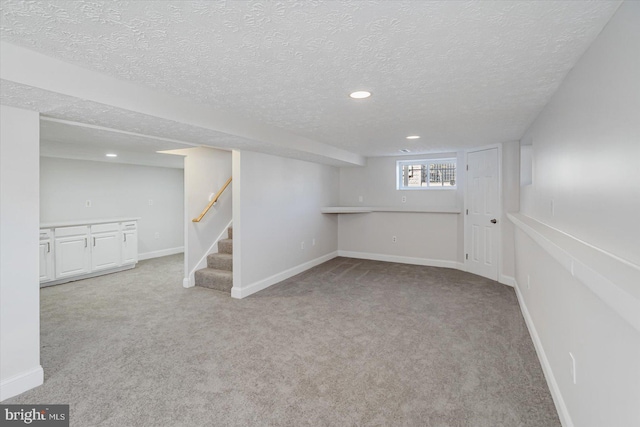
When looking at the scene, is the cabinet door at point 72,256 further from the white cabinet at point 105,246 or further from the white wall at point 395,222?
the white wall at point 395,222

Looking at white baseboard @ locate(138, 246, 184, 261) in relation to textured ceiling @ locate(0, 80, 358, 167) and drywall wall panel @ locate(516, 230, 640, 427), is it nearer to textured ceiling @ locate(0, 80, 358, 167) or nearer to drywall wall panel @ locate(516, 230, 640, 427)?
textured ceiling @ locate(0, 80, 358, 167)

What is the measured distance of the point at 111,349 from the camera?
108 inches

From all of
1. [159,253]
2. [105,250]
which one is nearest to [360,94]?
[105,250]

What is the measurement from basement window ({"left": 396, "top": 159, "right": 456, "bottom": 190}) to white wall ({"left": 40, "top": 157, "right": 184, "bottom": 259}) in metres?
4.95

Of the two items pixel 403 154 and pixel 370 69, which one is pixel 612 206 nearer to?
pixel 370 69

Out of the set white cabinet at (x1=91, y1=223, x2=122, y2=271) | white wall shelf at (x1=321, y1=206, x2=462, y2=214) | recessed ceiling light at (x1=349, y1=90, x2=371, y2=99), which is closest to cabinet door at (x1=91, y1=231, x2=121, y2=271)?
white cabinet at (x1=91, y1=223, x2=122, y2=271)

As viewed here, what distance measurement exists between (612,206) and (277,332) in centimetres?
266

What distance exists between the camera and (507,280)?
14.9ft

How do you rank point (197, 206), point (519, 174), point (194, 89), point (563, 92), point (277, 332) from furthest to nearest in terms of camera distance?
point (197, 206), point (519, 174), point (277, 332), point (194, 89), point (563, 92)

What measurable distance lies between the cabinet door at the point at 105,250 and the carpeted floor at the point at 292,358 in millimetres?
758

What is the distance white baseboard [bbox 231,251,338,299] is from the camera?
4.10 meters

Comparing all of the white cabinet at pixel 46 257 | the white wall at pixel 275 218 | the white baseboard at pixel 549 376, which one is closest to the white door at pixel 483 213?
the white baseboard at pixel 549 376

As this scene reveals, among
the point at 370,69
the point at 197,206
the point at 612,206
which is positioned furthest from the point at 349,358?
the point at 197,206

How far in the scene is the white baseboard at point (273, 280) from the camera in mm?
4098
